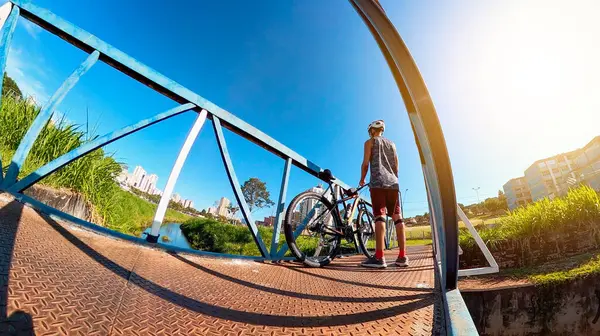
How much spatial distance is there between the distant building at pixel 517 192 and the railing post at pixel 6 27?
197ft

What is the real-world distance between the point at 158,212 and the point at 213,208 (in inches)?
2183

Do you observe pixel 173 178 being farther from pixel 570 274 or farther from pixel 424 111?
pixel 570 274

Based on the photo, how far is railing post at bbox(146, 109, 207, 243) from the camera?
141 centimetres

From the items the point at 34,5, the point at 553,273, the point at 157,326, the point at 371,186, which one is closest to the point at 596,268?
the point at 553,273

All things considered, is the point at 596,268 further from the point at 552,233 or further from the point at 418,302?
the point at 418,302

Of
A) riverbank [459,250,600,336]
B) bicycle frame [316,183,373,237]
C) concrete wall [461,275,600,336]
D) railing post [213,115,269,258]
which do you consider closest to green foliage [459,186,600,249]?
riverbank [459,250,600,336]

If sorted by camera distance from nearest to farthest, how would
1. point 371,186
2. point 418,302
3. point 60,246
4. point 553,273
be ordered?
point 60,246
point 418,302
point 371,186
point 553,273

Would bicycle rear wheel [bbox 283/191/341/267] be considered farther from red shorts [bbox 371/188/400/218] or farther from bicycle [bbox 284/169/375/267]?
red shorts [bbox 371/188/400/218]

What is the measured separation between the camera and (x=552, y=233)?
3873 millimetres

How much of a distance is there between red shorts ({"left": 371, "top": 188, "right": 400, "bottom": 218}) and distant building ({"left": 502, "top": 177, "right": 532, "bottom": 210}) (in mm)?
56942

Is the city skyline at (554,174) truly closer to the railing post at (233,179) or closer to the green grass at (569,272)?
the green grass at (569,272)

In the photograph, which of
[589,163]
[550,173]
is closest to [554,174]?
[550,173]

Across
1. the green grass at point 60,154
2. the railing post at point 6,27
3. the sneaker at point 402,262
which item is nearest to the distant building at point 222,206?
the green grass at point 60,154

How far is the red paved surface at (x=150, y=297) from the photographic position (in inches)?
20.5
